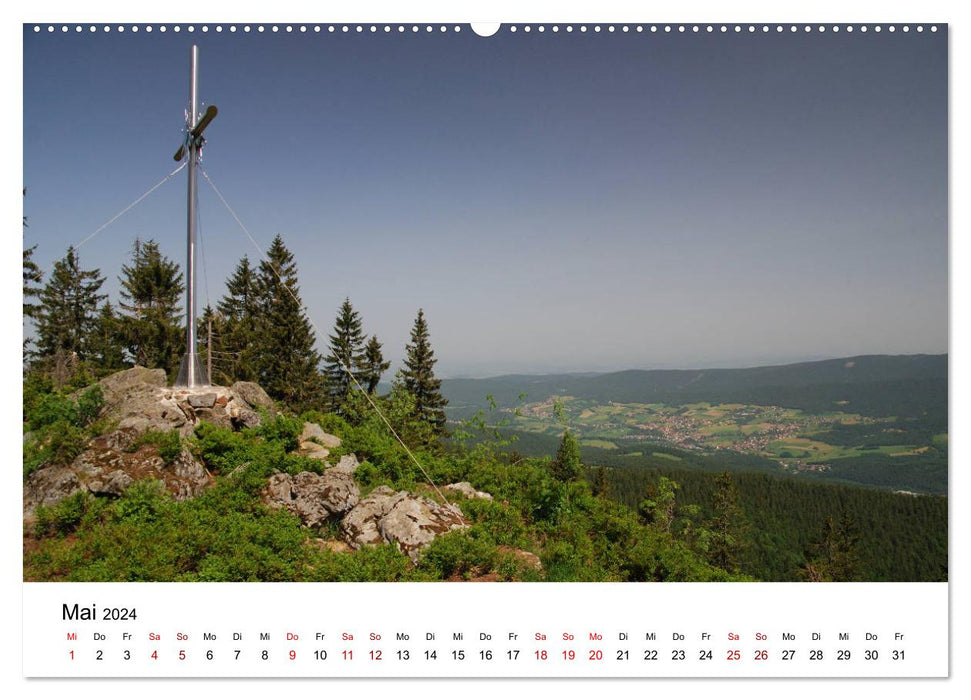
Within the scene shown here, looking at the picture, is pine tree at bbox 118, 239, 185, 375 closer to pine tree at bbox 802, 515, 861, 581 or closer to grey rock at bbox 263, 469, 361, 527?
grey rock at bbox 263, 469, 361, 527

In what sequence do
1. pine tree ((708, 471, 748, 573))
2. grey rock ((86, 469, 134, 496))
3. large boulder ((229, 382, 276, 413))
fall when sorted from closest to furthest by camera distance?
grey rock ((86, 469, 134, 496)) → large boulder ((229, 382, 276, 413)) → pine tree ((708, 471, 748, 573))

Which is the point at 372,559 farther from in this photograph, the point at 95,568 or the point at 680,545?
the point at 680,545

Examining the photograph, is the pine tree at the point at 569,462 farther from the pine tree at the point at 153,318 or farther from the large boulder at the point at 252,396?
the pine tree at the point at 153,318

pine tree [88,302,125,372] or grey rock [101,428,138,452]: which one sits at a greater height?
pine tree [88,302,125,372]

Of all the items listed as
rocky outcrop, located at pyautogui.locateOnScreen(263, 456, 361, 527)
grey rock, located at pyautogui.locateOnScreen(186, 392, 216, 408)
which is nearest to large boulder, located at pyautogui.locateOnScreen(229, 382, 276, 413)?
grey rock, located at pyautogui.locateOnScreen(186, 392, 216, 408)

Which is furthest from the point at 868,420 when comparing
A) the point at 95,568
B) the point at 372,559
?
the point at 95,568

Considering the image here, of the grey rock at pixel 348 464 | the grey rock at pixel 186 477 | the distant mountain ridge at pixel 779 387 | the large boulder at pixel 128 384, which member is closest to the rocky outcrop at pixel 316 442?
the grey rock at pixel 348 464
